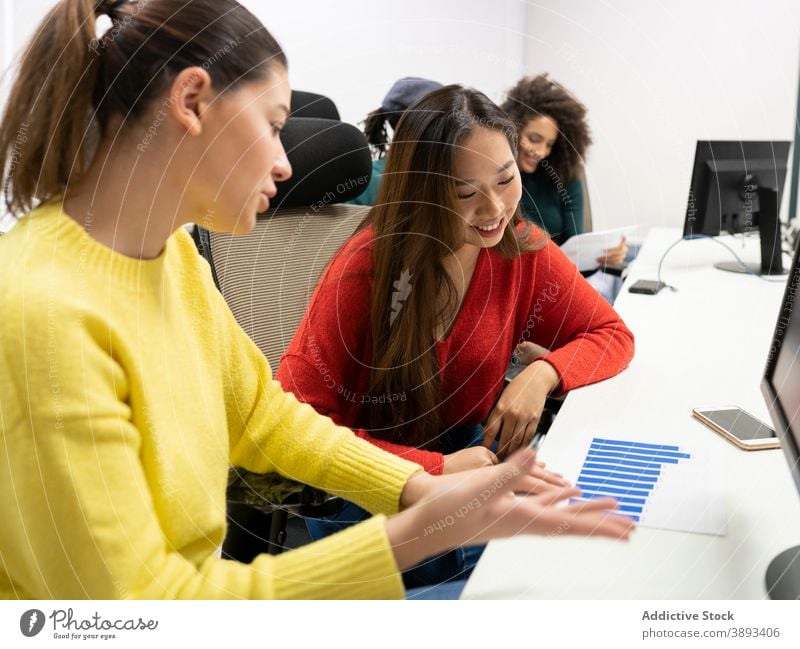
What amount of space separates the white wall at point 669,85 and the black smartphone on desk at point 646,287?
1.10m

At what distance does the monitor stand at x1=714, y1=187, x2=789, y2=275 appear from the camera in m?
1.93

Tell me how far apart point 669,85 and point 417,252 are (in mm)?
2381

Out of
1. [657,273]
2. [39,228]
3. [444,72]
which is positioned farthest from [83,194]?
[444,72]

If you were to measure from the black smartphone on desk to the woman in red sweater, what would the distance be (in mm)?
538

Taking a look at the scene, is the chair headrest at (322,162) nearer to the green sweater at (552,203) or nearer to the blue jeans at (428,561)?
the blue jeans at (428,561)

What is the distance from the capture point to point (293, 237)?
4.15ft

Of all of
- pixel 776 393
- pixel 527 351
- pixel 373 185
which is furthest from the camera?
pixel 373 185

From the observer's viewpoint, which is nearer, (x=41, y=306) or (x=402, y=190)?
(x=41, y=306)

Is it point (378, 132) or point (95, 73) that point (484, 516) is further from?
point (378, 132)

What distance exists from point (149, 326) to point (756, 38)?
10.00ft

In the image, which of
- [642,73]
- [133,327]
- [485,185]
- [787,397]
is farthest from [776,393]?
[642,73]

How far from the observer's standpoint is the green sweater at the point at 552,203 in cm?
198
